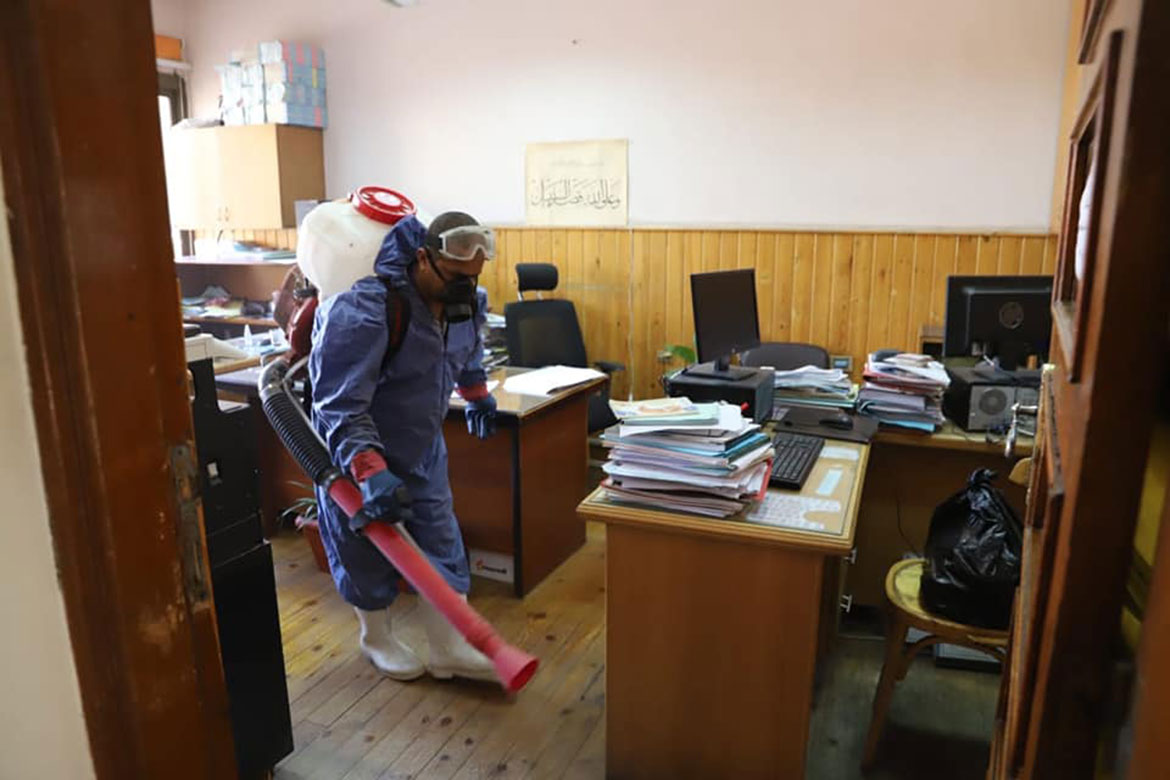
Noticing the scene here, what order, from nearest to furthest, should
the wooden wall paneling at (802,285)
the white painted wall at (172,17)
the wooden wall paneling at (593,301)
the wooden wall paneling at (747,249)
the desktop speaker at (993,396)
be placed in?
the desktop speaker at (993,396)
the wooden wall paneling at (802,285)
the wooden wall paneling at (747,249)
the wooden wall paneling at (593,301)
the white painted wall at (172,17)

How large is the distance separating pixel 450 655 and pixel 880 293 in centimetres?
274

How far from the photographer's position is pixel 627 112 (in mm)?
4391

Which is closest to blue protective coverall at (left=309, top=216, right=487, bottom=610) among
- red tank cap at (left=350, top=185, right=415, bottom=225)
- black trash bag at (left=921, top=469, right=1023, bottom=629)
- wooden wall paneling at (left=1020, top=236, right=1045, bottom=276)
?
red tank cap at (left=350, top=185, right=415, bottom=225)

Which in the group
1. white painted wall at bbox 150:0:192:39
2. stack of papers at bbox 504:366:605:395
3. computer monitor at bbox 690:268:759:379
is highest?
white painted wall at bbox 150:0:192:39

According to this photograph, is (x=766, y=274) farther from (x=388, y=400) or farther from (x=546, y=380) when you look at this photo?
(x=388, y=400)

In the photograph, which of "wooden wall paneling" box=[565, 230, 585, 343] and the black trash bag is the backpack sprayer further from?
"wooden wall paneling" box=[565, 230, 585, 343]

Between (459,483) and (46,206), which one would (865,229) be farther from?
(46,206)

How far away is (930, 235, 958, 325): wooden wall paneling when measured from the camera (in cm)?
387

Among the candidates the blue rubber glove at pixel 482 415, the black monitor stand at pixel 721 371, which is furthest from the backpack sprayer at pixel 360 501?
the black monitor stand at pixel 721 371

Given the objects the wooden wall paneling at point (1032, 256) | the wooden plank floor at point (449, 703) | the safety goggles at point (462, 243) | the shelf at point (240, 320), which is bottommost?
the wooden plank floor at point (449, 703)

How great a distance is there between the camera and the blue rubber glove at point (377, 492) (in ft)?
6.56

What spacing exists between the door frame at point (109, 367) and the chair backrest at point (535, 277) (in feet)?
11.0

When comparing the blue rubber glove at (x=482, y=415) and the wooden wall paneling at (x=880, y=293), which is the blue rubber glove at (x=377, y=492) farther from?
the wooden wall paneling at (x=880, y=293)

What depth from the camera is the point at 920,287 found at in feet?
→ 13.0
